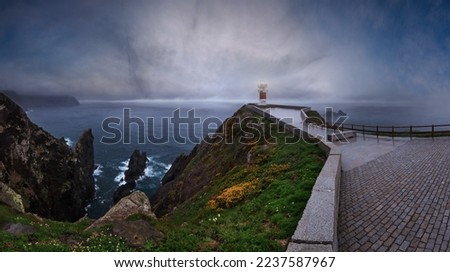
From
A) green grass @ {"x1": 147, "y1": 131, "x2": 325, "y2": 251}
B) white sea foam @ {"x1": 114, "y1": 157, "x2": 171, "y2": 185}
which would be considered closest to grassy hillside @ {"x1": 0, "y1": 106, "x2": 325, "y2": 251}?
green grass @ {"x1": 147, "y1": 131, "x2": 325, "y2": 251}

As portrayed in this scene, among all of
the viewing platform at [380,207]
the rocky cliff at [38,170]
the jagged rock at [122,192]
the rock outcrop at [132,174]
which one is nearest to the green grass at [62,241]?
the viewing platform at [380,207]

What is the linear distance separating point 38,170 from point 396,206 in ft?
109

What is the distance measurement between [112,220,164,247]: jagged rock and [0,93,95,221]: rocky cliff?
1589cm

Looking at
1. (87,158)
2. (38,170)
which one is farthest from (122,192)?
(87,158)

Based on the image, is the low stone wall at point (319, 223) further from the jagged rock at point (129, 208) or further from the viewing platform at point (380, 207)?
the jagged rock at point (129, 208)

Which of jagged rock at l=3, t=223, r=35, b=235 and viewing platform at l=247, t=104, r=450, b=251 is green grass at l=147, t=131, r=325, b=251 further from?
jagged rock at l=3, t=223, r=35, b=235

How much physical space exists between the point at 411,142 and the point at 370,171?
26.9ft

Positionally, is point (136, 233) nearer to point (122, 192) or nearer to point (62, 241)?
point (62, 241)

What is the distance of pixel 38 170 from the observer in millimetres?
28469

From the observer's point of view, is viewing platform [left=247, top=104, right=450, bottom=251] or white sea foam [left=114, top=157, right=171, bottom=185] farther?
white sea foam [left=114, top=157, right=171, bottom=185]

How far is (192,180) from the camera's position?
19.6 metres

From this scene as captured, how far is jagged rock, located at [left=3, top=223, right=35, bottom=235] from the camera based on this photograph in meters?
5.91
